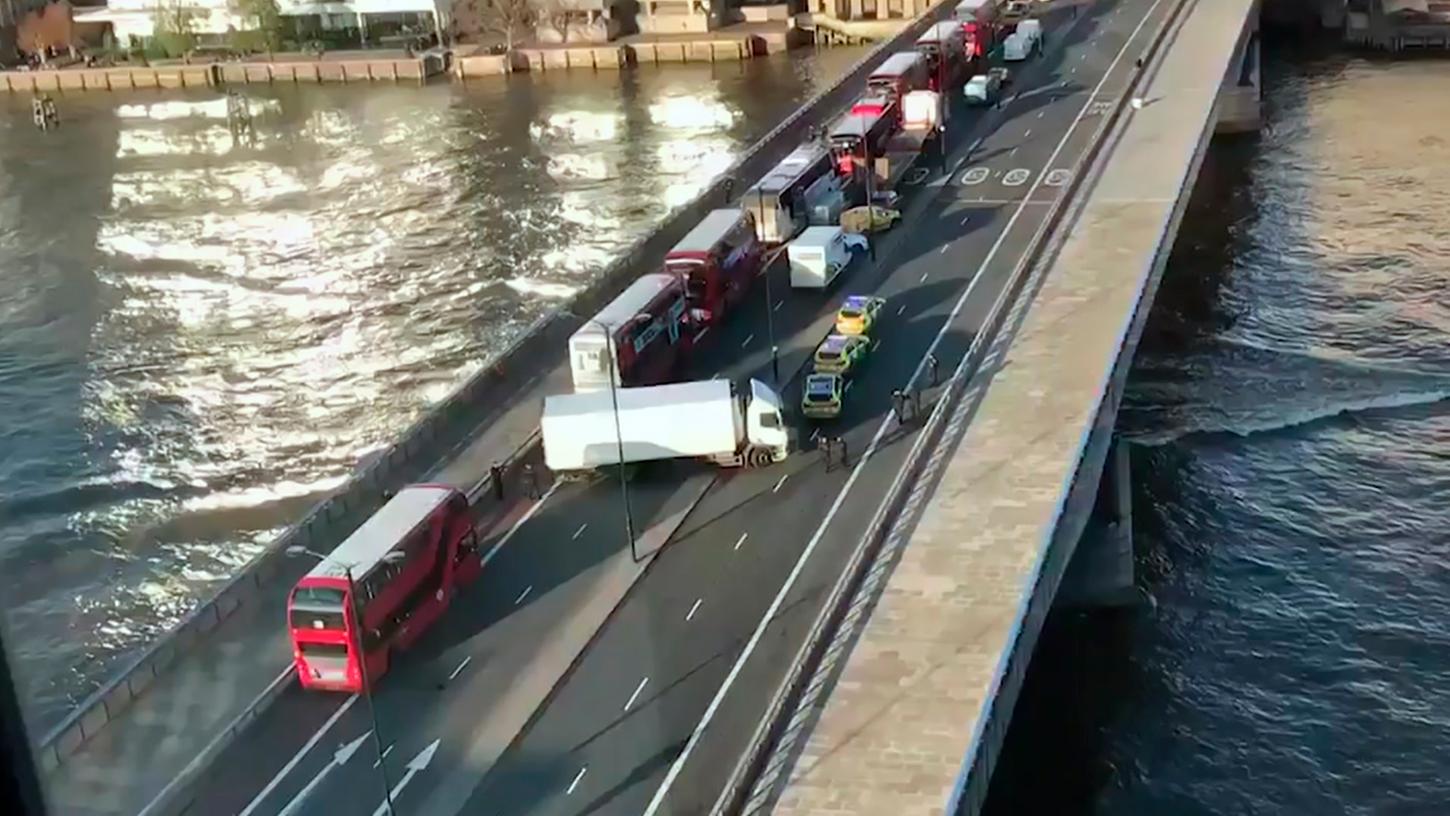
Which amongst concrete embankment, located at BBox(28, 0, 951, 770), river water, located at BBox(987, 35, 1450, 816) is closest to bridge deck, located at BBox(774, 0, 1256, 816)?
river water, located at BBox(987, 35, 1450, 816)

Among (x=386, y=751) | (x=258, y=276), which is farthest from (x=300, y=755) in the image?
(x=258, y=276)

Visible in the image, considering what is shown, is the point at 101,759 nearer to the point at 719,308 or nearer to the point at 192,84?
the point at 719,308

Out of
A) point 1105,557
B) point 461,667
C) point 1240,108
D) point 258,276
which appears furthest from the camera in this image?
point 1240,108

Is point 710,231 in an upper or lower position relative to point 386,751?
upper

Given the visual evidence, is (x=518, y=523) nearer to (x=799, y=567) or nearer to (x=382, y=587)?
(x=382, y=587)

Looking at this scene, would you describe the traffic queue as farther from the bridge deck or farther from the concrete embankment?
the bridge deck

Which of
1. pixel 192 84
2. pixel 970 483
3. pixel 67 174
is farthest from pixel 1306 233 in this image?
pixel 192 84

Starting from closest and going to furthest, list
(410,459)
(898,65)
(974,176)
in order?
(410,459)
(974,176)
(898,65)
